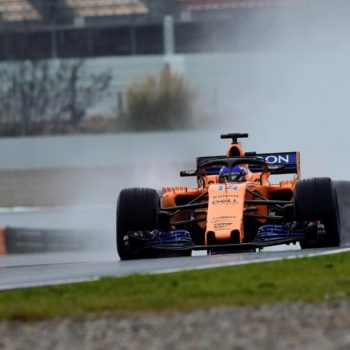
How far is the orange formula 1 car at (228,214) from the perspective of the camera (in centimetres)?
1519

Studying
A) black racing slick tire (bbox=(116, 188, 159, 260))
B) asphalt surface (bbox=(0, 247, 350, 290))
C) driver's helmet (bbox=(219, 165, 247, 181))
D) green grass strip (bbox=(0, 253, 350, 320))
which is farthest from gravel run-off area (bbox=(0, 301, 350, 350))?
driver's helmet (bbox=(219, 165, 247, 181))

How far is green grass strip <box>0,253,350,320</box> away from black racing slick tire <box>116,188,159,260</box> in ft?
11.2

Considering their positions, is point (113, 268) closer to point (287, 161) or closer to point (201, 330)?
point (287, 161)

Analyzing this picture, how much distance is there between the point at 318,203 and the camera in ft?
49.8

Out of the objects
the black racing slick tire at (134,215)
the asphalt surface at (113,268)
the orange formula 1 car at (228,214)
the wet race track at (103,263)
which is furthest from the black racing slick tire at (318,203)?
the black racing slick tire at (134,215)

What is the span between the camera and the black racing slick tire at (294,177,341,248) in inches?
597

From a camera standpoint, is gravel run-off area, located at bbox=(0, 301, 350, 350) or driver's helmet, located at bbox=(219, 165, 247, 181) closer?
gravel run-off area, located at bbox=(0, 301, 350, 350)

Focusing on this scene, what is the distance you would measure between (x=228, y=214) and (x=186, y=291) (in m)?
4.88

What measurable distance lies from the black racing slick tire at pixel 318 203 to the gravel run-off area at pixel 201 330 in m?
5.71

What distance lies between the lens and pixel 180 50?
42.2 metres

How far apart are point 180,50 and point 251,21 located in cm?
282

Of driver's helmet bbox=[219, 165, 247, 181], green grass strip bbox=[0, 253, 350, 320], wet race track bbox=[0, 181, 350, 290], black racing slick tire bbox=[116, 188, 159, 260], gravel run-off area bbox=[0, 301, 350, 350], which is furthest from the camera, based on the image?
driver's helmet bbox=[219, 165, 247, 181]

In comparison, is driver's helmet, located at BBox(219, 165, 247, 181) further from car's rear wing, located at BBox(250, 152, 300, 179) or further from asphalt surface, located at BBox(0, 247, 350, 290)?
asphalt surface, located at BBox(0, 247, 350, 290)

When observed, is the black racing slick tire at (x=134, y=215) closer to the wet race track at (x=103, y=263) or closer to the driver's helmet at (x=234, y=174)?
the wet race track at (x=103, y=263)
